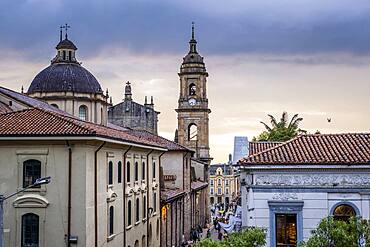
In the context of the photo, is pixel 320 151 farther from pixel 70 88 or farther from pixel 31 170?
pixel 70 88

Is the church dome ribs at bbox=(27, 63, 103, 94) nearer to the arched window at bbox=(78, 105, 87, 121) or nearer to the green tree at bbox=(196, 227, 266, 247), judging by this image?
the arched window at bbox=(78, 105, 87, 121)

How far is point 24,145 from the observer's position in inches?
1003

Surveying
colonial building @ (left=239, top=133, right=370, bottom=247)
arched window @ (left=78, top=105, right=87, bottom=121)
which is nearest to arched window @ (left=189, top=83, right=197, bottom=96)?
arched window @ (left=78, top=105, right=87, bottom=121)

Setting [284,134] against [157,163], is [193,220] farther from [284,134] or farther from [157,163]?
[157,163]

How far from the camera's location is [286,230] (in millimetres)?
23578

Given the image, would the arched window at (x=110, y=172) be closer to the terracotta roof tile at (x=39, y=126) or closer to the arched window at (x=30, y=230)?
the terracotta roof tile at (x=39, y=126)

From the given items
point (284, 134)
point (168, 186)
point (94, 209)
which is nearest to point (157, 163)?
point (168, 186)

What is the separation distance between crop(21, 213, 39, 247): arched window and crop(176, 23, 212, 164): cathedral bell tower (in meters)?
56.6

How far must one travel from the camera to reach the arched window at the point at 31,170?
25438 mm

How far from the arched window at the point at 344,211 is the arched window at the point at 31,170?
12.2 meters

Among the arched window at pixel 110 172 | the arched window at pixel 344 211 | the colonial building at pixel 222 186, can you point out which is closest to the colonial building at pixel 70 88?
the arched window at pixel 110 172

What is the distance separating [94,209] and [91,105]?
107 feet

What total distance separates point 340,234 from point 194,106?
64029 millimetres

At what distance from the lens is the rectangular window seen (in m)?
23.4
